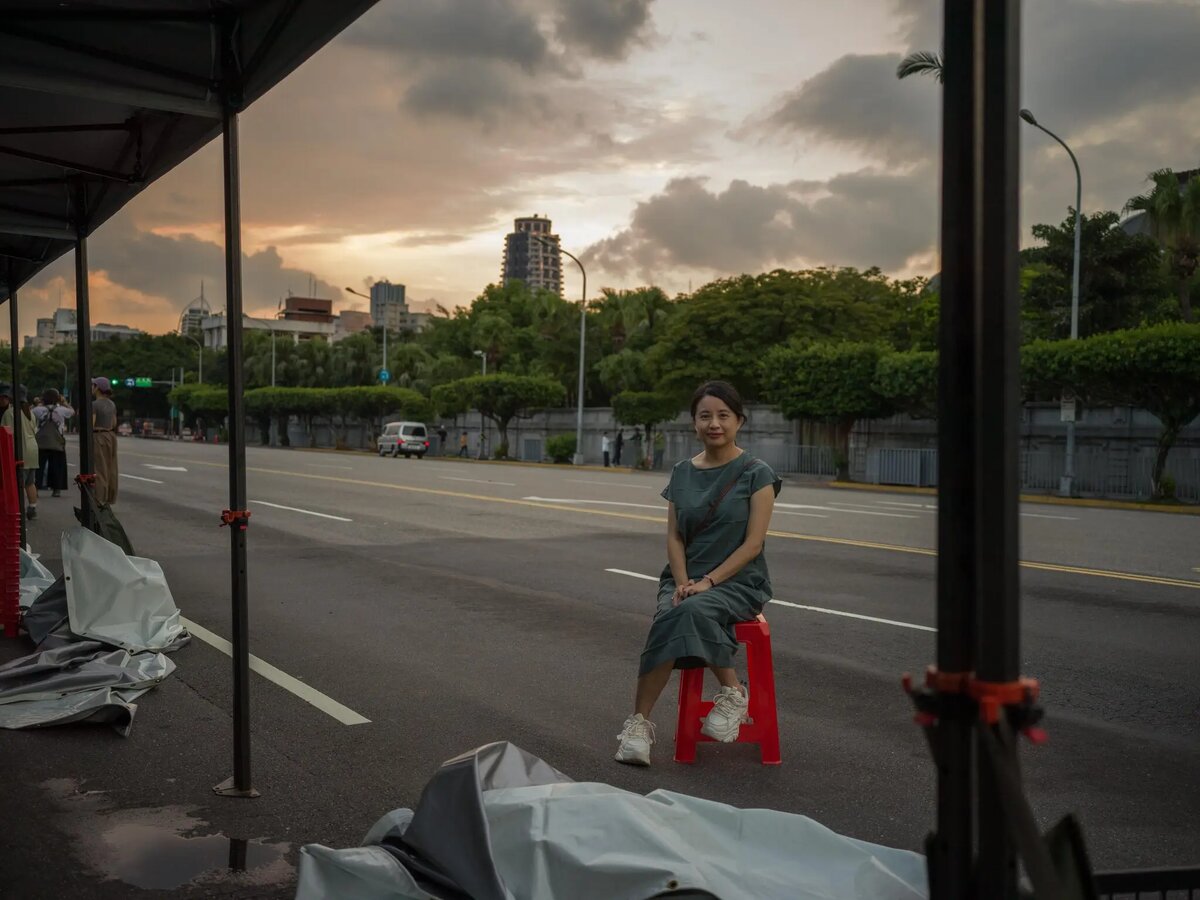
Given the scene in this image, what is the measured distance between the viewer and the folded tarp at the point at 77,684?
5.78 meters

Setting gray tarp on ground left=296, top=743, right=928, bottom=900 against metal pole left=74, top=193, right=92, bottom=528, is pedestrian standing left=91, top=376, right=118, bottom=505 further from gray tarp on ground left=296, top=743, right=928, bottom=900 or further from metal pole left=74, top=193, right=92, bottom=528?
gray tarp on ground left=296, top=743, right=928, bottom=900

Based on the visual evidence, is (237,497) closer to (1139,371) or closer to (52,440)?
(52,440)

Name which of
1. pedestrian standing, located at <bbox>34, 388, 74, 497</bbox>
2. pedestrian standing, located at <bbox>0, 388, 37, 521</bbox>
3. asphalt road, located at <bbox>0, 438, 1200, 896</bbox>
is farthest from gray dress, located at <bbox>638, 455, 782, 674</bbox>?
pedestrian standing, located at <bbox>34, 388, 74, 497</bbox>

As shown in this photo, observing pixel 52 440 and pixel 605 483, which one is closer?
pixel 52 440

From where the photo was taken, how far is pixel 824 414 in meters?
38.2

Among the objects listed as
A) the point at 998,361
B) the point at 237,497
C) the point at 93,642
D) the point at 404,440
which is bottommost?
the point at 93,642

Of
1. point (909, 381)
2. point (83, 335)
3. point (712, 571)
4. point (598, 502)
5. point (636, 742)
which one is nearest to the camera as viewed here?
point (636, 742)

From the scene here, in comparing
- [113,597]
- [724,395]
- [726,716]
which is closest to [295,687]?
[113,597]

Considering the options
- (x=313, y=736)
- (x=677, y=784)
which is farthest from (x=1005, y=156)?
(x=313, y=736)

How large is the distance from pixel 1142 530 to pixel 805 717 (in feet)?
47.4

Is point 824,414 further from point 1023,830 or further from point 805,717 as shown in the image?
point 1023,830

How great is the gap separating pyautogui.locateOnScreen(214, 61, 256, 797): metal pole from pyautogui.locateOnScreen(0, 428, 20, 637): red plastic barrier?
3.86m

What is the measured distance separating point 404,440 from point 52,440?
3608 centimetres

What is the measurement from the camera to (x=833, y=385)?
3766cm
